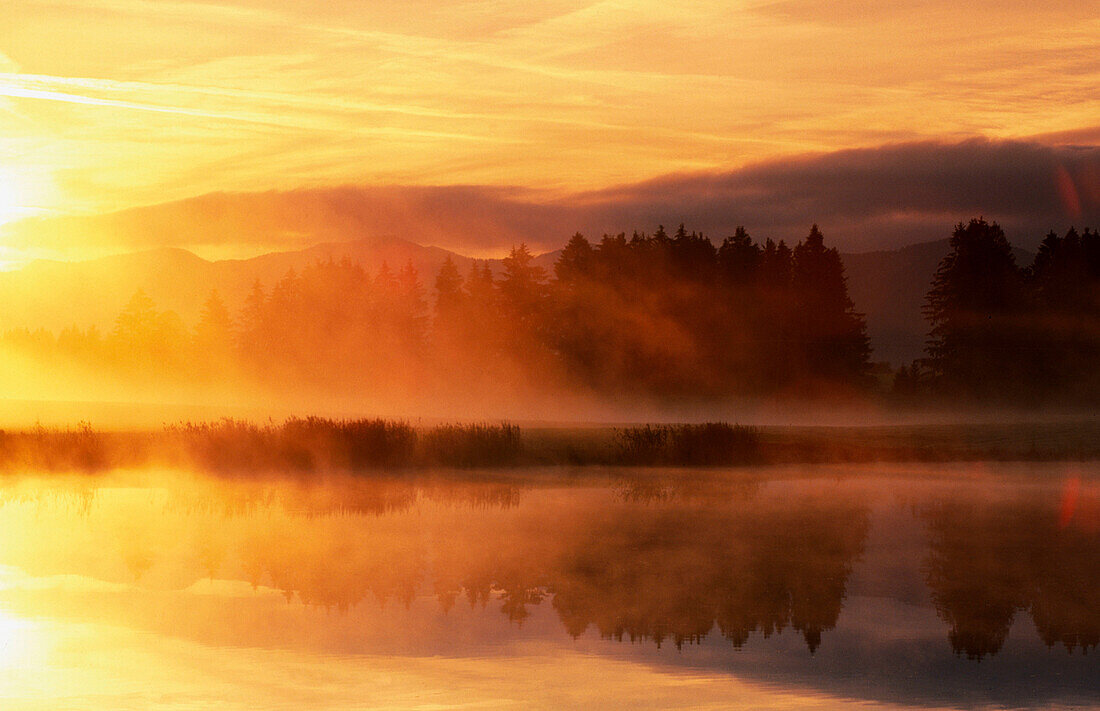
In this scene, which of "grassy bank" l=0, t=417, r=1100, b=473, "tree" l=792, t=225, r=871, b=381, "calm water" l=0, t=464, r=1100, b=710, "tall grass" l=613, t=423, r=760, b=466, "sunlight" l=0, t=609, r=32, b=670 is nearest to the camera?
"calm water" l=0, t=464, r=1100, b=710

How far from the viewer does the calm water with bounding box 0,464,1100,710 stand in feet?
43.8

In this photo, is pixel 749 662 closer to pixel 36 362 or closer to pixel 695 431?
pixel 695 431

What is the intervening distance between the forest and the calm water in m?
60.9

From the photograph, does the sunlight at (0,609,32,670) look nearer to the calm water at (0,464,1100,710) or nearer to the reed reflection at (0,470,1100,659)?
the calm water at (0,464,1100,710)

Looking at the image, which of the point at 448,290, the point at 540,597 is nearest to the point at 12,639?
the point at 540,597

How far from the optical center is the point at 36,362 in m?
144

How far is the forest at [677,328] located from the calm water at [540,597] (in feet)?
200

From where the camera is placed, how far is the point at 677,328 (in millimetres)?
97125

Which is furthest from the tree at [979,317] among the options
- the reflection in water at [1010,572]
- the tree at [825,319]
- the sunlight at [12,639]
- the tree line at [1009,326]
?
the sunlight at [12,639]

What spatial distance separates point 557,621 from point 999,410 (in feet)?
249

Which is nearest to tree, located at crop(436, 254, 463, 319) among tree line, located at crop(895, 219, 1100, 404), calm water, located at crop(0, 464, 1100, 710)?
tree line, located at crop(895, 219, 1100, 404)

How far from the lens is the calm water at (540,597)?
13.4 m

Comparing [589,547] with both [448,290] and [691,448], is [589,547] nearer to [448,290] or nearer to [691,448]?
[691,448]

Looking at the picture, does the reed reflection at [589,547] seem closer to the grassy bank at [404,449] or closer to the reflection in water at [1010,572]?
the reflection in water at [1010,572]
